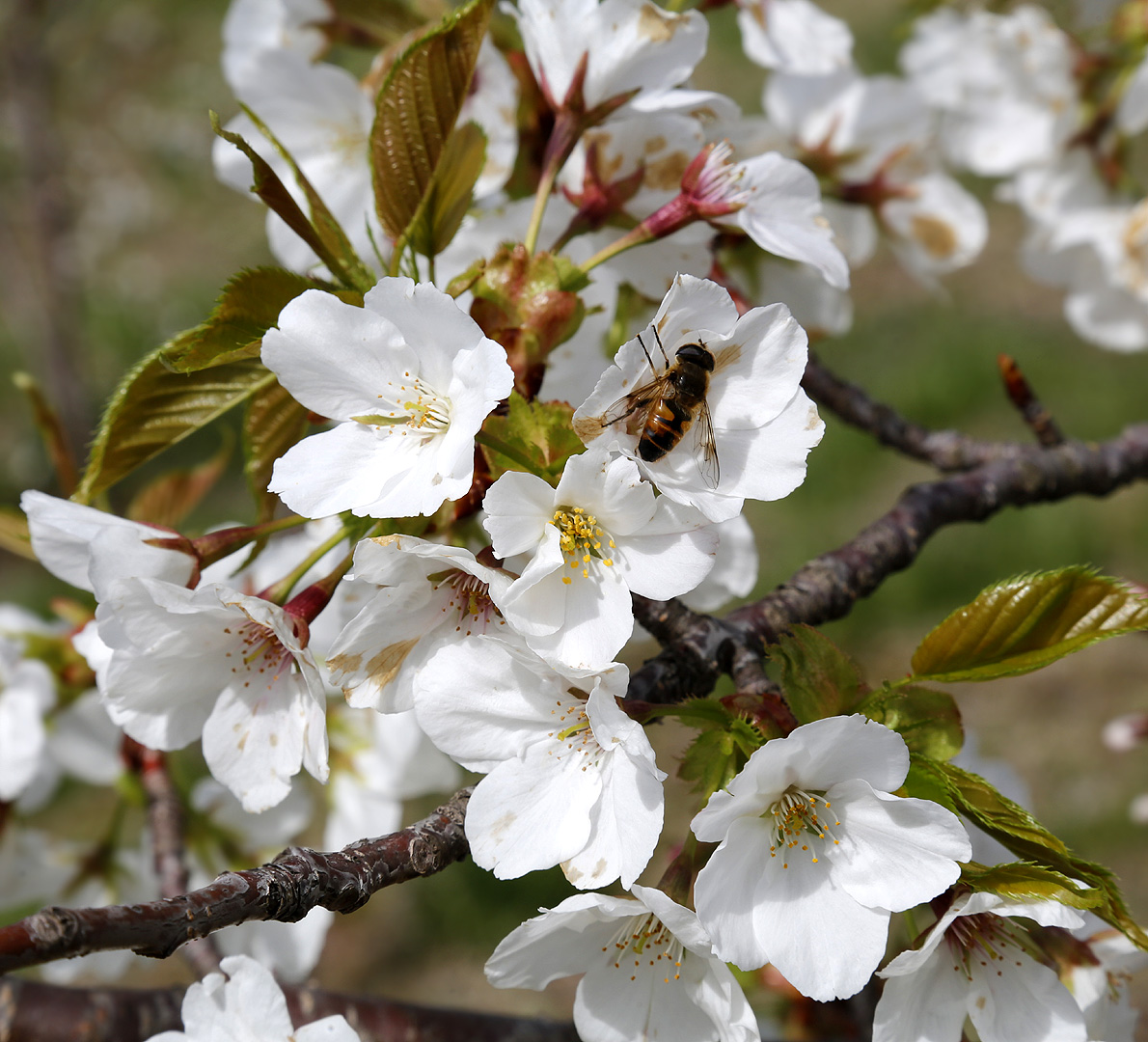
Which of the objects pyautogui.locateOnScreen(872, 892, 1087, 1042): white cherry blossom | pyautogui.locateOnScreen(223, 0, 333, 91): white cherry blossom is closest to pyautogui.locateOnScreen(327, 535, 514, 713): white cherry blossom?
pyautogui.locateOnScreen(872, 892, 1087, 1042): white cherry blossom

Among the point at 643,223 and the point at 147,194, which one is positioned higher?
the point at 643,223

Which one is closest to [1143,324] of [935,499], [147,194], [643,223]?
[935,499]

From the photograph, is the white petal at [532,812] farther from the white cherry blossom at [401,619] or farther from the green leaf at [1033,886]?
the green leaf at [1033,886]

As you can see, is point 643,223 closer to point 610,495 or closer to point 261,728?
point 610,495

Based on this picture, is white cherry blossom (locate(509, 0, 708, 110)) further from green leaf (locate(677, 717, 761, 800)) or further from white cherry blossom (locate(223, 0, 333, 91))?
green leaf (locate(677, 717, 761, 800))

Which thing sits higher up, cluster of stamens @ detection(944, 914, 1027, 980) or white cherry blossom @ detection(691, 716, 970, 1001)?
white cherry blossom @ detection(691, 716, 970, 1001)

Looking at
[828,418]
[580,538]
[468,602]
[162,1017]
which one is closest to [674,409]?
[580,538]
